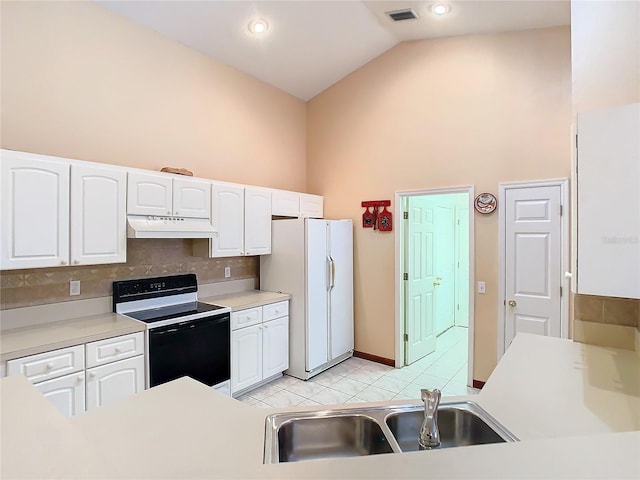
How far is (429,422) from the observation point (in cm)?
118

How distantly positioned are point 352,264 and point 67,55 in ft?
11.2

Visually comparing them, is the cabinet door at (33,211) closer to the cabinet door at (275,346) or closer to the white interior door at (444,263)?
the cabinet door at (275,346)

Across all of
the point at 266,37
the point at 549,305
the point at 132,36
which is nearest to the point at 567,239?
the point at 549,305

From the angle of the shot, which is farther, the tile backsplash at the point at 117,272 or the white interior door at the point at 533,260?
the white interior door at the point at 533,260

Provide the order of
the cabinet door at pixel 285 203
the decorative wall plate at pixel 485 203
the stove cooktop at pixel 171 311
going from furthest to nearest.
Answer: the cabinet door at pixel 285 203 → the decorative wall plate at pixel 485 203 → the stove cooktop at pixel 171 311

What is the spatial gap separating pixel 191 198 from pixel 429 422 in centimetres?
272

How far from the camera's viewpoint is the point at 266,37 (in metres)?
3.59

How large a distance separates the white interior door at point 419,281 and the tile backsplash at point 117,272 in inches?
76.2

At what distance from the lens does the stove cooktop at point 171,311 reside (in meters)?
2.85

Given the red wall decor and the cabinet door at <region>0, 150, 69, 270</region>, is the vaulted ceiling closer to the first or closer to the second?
the cabinet door at <region>0, 150, 69, 270</region>

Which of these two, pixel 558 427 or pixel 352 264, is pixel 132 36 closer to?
pixel 352 264

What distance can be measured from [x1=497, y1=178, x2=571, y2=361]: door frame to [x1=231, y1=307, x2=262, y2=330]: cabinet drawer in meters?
2.43

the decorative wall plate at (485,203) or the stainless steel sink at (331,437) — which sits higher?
the decorative wall plate at (485,203)

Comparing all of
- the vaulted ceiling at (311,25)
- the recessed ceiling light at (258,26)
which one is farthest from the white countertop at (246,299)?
the recessed ceiling light at (258,26)
